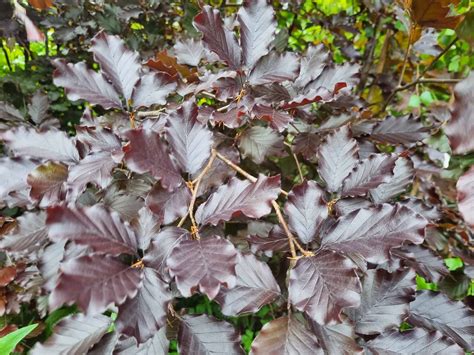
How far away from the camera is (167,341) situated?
0.62 metres

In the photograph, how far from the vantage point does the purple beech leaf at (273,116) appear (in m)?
0.70

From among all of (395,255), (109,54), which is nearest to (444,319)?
(395,255)

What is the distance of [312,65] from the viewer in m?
0.95

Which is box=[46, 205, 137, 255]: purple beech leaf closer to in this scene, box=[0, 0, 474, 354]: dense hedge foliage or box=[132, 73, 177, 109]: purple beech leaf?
box=[0, 0, 474, 354]: dense hedge foliage

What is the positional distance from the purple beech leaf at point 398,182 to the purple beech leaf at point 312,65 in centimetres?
27

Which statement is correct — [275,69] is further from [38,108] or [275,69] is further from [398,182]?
[38,108]

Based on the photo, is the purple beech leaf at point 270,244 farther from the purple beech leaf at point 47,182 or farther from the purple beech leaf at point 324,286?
the purple beech leaf at point 47,182

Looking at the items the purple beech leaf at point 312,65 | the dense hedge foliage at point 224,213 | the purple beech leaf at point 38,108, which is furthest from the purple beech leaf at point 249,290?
the purple beech leaf at point 38,108

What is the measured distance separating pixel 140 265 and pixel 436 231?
2.93 feet

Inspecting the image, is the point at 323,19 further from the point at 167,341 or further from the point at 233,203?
the point at 167,341

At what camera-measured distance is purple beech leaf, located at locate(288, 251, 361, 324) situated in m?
0.52

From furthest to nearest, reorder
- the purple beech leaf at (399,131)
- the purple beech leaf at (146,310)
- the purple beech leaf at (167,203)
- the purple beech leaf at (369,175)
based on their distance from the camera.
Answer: the purple beech leaf at (399,131)
the purple beech leaf at (369,175)
the purple beech leaf at (167,203)
the purple beech leaf at (146,310)

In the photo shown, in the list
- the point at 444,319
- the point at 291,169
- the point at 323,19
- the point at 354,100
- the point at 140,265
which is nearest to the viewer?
the point at 140,265

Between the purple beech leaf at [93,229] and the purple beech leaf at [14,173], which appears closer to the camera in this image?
the purple beech leaf at [93,229]
